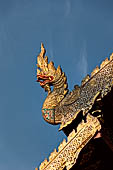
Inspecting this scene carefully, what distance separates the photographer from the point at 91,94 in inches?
303

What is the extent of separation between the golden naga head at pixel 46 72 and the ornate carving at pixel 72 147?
2.19 meters

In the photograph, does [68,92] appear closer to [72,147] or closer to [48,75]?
[48,75]

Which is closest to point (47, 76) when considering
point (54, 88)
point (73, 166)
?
point (54, 88)

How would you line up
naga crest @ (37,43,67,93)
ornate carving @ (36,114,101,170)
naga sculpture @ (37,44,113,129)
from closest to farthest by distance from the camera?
ornate carving @ (36,114,101,170)
naga sculpture @ (37,44,113,129)
naga crest @ (37,43,67,93)

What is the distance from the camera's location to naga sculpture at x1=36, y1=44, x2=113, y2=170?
664 cm

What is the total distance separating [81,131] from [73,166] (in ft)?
1.93

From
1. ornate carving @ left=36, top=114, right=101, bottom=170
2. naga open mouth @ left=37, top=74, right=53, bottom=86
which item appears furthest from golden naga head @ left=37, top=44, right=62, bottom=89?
ornate carving @ left=36, top=114, right=101, bottom=170

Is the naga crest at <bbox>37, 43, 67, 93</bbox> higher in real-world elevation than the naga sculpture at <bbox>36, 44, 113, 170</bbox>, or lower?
higher

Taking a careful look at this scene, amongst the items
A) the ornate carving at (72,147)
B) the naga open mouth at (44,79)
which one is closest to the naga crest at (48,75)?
the naga open mouth at (44,79)

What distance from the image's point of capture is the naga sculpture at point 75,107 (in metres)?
6.64

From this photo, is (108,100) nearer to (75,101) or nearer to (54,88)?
(75,101)

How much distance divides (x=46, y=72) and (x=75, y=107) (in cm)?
152

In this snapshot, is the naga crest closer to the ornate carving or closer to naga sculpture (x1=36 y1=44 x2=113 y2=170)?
naga sculpture (x1=36 y1=44 x2=113 y2=170)

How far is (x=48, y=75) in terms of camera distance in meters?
9.02
